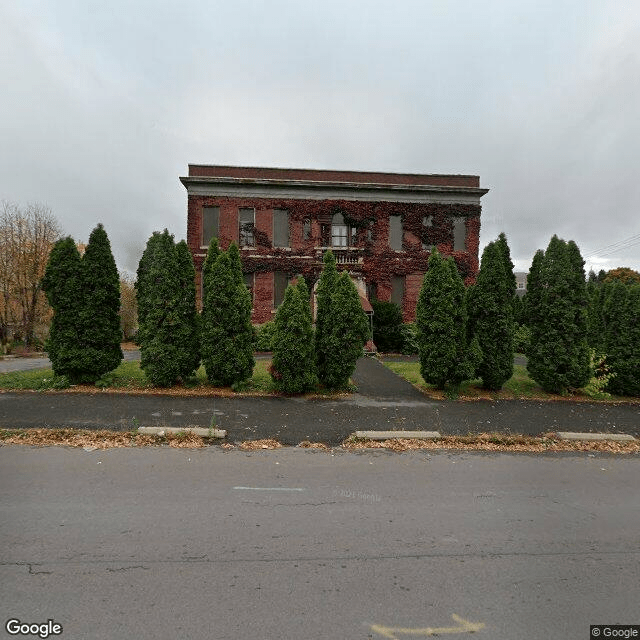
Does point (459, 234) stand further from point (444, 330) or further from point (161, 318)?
point (161, 318)

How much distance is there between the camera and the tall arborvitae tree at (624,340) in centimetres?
1101

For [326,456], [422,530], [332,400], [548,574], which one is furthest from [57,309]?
[548,574]

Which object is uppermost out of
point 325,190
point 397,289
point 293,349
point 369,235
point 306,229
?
point 325,190

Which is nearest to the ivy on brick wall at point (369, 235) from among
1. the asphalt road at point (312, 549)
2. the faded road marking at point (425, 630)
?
the asphalt road at point (312, 549)

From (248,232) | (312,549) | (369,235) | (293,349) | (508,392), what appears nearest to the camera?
(312,549)

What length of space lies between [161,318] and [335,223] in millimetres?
17037

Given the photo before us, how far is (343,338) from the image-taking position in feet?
34.8

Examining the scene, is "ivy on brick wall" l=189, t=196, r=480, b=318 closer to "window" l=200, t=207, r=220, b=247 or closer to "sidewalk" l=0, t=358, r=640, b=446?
"window" l=200, t=207, r=220, b=247

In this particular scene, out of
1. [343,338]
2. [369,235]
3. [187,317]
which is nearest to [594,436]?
[343,338]

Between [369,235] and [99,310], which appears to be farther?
[369,235]

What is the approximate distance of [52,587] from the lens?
9.40 ft

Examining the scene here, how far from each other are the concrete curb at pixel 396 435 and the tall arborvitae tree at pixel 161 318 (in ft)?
20.1

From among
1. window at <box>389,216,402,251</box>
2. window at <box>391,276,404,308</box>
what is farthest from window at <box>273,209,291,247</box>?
window at <box>391,276,404,308</box>

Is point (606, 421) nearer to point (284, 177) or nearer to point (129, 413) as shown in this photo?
point (129, 413)
